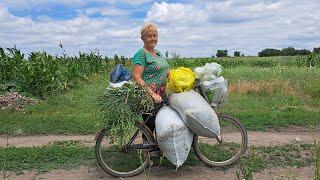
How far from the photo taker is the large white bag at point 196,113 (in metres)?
6.11

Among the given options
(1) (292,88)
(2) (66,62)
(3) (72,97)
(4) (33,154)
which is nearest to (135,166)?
(4) (33,154)

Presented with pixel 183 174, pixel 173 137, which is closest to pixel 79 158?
pixel 183 174

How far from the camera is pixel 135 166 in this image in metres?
6.61

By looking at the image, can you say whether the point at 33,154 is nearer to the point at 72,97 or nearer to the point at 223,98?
the point at 223,98

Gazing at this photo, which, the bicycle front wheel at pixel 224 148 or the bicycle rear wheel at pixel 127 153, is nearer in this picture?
the bicycle rear wheel at pixel 127 153

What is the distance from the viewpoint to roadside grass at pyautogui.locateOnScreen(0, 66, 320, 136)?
9.61m

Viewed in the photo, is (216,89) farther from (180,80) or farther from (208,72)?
(180,80)

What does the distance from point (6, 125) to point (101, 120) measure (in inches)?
173

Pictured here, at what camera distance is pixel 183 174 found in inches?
252

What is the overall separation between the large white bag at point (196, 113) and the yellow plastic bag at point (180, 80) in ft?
0.28

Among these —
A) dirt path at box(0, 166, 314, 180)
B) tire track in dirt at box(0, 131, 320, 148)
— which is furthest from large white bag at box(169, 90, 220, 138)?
tire track in dirt at box(0, 131, 320, 148)

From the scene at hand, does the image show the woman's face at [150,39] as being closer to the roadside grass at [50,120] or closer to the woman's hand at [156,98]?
the woman's hand at [156,98]

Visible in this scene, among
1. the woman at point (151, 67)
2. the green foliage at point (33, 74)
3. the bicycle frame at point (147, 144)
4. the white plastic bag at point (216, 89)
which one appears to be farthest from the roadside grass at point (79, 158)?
the green foliage at point (33, 74)

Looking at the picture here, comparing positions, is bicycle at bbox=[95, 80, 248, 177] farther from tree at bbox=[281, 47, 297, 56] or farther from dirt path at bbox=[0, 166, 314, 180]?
tree at bbox=[281, 47, 297, 56]
